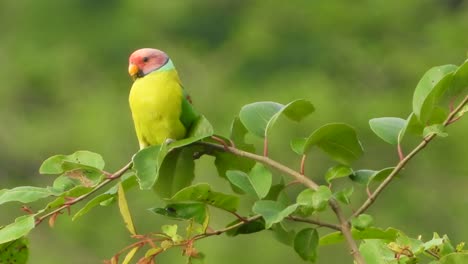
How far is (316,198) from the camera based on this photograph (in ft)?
6.02

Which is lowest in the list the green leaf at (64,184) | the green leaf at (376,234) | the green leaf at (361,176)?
the green leaf at (376,234)

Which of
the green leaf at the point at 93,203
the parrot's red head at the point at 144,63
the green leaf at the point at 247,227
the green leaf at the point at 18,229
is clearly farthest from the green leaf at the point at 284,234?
the parrot's red head at the point at 144,63

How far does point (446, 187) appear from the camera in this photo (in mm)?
13688

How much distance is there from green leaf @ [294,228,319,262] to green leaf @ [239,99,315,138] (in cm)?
16

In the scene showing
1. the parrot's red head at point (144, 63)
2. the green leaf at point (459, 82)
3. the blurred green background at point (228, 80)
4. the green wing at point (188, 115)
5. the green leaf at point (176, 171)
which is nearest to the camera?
the green leaf at point (459, 82)

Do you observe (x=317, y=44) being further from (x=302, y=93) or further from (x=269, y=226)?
(x=269, y=226)

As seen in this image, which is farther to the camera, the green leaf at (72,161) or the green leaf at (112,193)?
the green leaf at (72,161)

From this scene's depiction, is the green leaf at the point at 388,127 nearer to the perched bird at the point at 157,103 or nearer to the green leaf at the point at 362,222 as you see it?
the green leaf at the point at 362,222

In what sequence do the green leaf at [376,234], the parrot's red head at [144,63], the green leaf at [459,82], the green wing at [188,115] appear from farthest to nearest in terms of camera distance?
the parrot's red head at [144,63]
the green wing at [188,115]
the green leaf at [376,234]
the green leaf at [459,82]

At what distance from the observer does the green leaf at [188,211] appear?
6.34 feet

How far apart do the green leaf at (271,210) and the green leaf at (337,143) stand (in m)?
0.13

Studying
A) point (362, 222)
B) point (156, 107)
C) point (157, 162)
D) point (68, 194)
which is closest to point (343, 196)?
point (362, 222)

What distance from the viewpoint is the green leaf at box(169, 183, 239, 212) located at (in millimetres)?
1897

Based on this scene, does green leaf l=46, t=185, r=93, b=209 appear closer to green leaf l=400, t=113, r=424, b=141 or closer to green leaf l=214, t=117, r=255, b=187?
green leaf l=214, t=117, r=255, b=187
